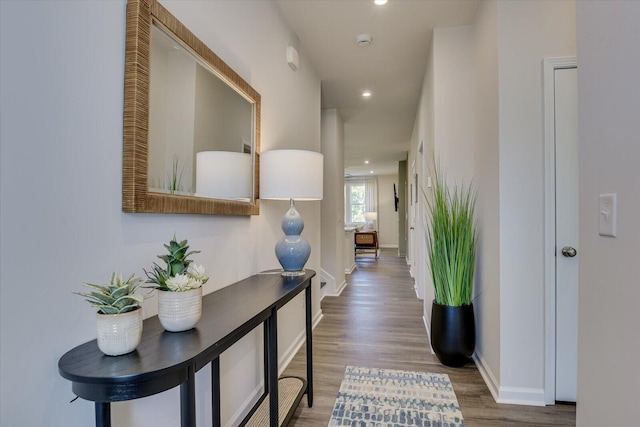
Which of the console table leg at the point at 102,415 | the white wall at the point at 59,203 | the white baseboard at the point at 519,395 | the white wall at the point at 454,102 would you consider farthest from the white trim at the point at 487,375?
the console table leg at the point at 102,415

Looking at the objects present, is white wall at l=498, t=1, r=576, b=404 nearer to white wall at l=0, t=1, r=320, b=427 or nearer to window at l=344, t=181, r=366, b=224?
white wall at l=0, t=1, r=320, b=427

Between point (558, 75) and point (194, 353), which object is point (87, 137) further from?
point (558, 75)

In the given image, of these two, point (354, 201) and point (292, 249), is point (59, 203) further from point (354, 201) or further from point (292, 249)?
point (354, 201)

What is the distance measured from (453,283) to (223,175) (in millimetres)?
1748

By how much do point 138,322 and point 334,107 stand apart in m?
4.40

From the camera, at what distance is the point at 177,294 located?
98cm

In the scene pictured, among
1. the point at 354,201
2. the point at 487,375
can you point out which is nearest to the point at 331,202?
the point at 487,375

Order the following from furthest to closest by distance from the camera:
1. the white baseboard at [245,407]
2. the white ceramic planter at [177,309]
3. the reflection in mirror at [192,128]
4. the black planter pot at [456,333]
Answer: the black planter pot at [456,333] → the white baseboard at [245,407] → the reflection in mirror at [192,128] → the white ceramic planter at [177,309]

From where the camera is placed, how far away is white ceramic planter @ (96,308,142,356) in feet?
2.64

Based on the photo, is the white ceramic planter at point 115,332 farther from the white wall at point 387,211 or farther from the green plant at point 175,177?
the white wall at point 387,211

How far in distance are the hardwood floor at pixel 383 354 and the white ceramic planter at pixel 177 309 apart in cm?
117

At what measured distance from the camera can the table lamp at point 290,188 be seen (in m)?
1.90

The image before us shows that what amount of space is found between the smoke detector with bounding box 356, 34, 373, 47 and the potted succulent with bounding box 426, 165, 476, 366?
1516 mm

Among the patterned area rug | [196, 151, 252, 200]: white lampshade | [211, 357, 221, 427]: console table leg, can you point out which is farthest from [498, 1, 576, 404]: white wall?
[211, 357, 221, 427]: console table leg
